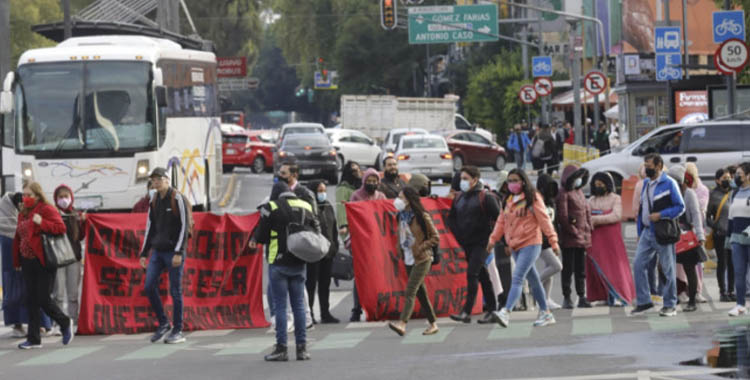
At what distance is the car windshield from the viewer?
3881cm

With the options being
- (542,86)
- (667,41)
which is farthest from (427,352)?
(542,86)

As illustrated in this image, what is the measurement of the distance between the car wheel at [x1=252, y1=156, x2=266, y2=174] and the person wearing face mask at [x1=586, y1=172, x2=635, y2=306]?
109 ft

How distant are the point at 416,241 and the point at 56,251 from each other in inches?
137

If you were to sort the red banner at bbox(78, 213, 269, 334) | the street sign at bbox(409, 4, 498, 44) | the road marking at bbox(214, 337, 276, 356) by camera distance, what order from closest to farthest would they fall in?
the road marking at bbox(214, 337, 276, 356) → the red banner at bbox(78, 213, 269, 334) → the street sign at bbox(409, 4, 498, 44)

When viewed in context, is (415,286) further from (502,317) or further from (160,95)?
(160,95)

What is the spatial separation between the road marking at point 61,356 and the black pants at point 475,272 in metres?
3.69

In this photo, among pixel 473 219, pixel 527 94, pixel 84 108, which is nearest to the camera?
pixel 473 219

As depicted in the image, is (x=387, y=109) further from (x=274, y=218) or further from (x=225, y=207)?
(x=274, y=218)

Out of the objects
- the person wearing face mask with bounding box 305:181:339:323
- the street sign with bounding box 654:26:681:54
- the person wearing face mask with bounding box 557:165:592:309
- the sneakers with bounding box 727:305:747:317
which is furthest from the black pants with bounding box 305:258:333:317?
the street sign with bounding box 654:26:681:54

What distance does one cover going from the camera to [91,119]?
24.4 metres

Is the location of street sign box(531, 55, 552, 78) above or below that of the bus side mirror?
above

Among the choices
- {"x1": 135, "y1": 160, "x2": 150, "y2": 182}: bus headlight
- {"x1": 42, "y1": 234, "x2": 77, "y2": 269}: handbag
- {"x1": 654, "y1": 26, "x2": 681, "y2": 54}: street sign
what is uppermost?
{"x1": 654, "y1": 26, "x2": 681, "y2": 54}: street sign

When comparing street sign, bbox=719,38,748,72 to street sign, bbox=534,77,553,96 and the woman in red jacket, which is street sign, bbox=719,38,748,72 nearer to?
the woman in red jacket

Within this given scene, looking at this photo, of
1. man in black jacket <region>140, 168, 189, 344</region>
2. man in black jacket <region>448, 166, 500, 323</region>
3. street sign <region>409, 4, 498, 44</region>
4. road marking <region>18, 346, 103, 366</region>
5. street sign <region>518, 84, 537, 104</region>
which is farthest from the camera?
street sign <region>409, 4, 498, 44</region>
